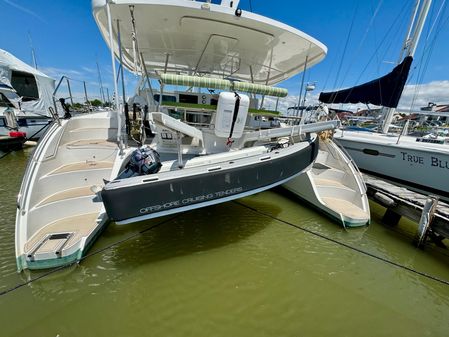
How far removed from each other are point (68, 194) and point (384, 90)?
8.70 meters

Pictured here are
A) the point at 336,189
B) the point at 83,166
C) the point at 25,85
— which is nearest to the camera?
the point at 83,166

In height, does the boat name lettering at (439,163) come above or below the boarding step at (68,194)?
above

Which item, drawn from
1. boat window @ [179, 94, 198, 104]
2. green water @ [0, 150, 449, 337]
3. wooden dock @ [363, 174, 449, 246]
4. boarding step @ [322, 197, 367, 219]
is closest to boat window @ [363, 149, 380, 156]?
wooden dock @ [363, 174, 449, 246]

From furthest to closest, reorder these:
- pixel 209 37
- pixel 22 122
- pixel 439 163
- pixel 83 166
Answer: pixel 22 122 → pixel 439 163 → pixel 209 37 → pixel 83 166

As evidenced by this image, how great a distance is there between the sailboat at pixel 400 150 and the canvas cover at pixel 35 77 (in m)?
18.5

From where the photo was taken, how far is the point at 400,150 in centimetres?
647

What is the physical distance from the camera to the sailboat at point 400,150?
575 centimetres

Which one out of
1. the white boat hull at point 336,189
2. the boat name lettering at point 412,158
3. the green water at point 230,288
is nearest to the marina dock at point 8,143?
the green water at point 230,288

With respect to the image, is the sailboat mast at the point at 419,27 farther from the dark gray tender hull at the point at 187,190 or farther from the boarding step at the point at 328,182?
the dark gray tender hull at the point at 187,190

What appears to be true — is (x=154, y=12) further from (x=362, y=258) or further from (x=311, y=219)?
(x=362, y=258)

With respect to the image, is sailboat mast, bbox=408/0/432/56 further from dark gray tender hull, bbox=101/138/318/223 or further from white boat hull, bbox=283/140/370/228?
dark gray tender hull, bbox=101/138/318/223

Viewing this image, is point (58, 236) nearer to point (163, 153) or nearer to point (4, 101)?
point (163, 153)

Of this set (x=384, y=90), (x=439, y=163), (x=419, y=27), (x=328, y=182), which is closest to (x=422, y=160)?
(x=439, y=163)

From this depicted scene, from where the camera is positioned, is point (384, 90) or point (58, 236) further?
point (384, 90)
